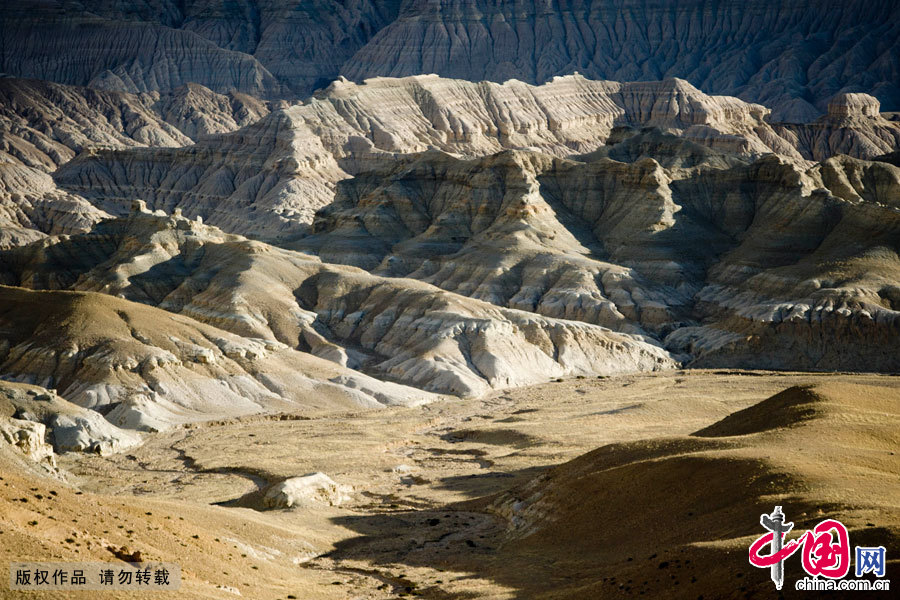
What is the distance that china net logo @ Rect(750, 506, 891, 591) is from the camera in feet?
128

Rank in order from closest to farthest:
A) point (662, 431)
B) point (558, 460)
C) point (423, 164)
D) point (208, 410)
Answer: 1. point (558, 460)
2. point (662, 431)
3. point (208, 410)
4. point (423, 164)

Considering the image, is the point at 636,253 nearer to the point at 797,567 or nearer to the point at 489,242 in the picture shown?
the point at 489,242

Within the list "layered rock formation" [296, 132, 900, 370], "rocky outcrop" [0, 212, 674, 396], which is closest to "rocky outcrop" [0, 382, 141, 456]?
"rocky outcrop" [0, 212, 674, 396]

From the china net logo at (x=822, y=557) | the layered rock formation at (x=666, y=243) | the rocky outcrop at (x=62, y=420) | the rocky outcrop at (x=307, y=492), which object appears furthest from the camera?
the layered rock formation at (x=666, y=243)

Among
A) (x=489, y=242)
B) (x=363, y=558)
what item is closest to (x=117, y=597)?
(x=363, y=558)

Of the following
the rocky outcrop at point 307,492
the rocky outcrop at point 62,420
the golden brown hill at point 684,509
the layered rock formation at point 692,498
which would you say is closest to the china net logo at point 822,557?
the golden brown hill at point 684,509

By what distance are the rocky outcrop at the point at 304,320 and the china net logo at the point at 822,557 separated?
65.1 meters

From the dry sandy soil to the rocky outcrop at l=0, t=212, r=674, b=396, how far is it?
1218cm

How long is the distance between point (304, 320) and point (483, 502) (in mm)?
56674

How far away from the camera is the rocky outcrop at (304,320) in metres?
108

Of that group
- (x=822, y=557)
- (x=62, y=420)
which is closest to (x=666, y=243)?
(x=62, y=420)

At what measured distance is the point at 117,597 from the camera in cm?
4022

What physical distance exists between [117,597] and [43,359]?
64.6 m

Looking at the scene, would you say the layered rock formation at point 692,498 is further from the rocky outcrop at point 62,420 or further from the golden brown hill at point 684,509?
the rocky outcrop at point 62,420
